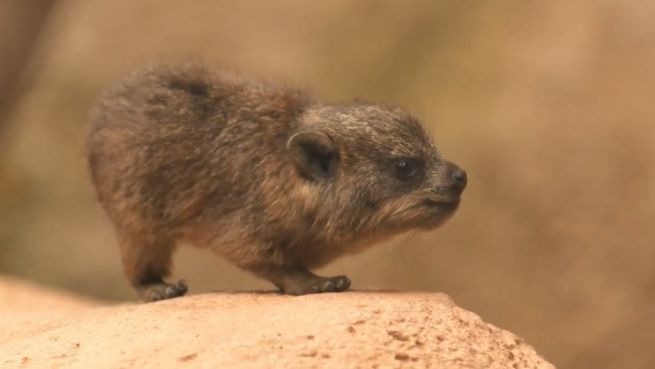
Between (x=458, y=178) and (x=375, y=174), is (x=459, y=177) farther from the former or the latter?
(x=375, y=174)

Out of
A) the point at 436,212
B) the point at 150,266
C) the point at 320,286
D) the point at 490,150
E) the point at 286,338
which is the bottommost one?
the point at 286,338

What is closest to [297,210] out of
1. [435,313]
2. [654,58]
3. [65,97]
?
[435,313]

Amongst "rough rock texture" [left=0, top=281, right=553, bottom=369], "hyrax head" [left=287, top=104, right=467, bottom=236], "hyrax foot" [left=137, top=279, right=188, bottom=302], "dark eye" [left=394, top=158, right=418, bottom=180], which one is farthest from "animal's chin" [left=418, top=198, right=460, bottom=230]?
"hyrax foot" [left=137, top=279, right=188, bottom=302]

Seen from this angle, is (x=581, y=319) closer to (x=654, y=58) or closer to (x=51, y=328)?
(x=654, y=58)

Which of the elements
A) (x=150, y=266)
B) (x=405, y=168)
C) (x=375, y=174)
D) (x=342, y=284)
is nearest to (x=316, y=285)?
(x=342, y=284)

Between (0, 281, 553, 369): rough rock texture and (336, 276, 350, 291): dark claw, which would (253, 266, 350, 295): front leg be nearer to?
(336, 276, 350, 291): dark claw

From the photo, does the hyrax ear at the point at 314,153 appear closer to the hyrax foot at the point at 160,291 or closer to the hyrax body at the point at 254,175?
the hyrax body at the point at 254,175
